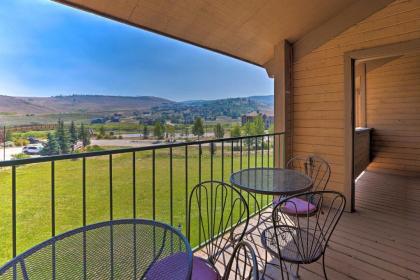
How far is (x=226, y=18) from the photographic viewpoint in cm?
301

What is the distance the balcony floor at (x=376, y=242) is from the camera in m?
1.97

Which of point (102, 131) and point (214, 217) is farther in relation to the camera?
point (102, 131)

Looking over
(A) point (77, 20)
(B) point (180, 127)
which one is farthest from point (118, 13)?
(A) point (77, 20)

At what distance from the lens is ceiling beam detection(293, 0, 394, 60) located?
3.04 meters

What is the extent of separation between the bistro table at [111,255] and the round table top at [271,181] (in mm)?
939

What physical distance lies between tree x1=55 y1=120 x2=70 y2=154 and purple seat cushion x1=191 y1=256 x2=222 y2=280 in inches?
185

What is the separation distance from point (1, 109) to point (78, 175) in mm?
4253

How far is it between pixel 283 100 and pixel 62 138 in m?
5.30

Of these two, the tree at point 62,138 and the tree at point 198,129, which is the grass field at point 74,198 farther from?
the tree at point 62,138

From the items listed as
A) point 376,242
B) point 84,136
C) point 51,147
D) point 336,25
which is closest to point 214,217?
point 376,242

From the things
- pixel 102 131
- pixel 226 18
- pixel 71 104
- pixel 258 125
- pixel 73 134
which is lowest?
pixel 73 134

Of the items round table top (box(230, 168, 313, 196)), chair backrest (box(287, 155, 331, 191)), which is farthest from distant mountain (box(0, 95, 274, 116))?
round table top (box(230, 168, 313, 196))

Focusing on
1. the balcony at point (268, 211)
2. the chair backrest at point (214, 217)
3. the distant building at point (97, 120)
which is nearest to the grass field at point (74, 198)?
the balcony at point (268, 211)

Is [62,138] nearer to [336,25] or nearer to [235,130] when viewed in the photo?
[235,130]
